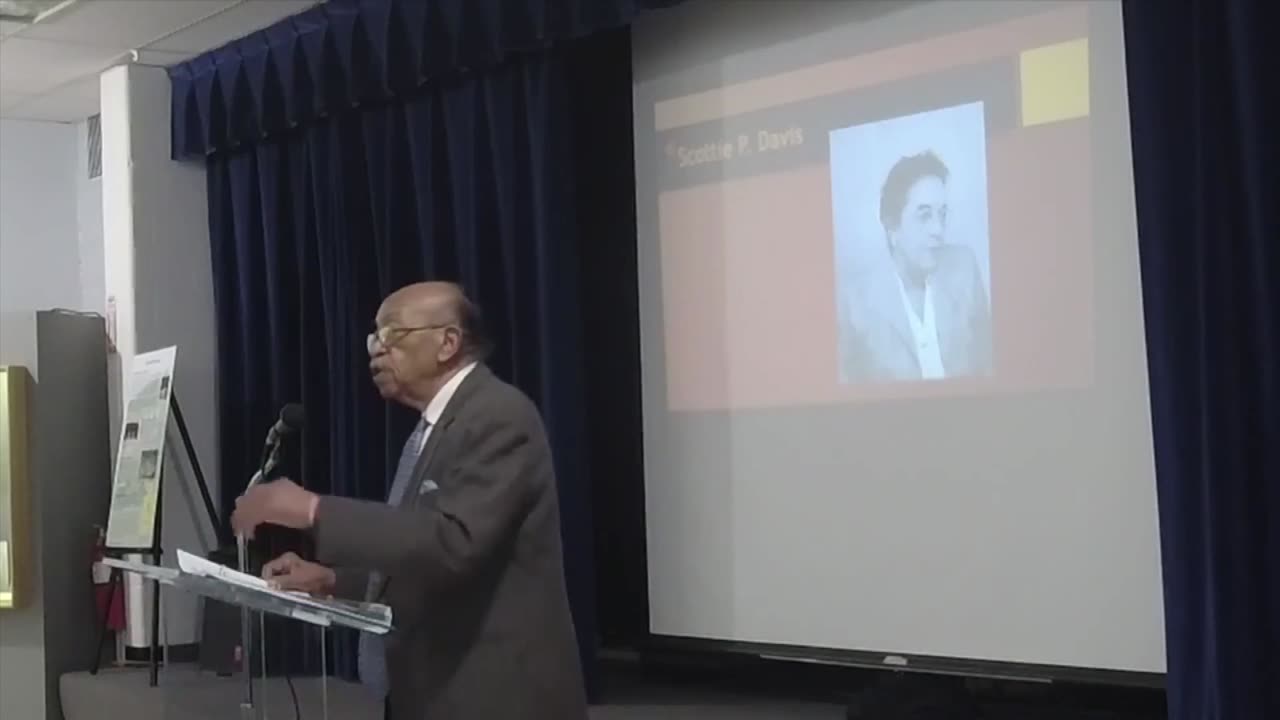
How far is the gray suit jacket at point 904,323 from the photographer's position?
2979mm

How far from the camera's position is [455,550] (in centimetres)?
201

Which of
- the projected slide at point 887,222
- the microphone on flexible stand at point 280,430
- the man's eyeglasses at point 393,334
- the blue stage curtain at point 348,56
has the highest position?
the blue stage curtain at point 348,56

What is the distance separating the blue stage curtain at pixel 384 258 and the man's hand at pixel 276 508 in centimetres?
166

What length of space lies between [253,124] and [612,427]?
170 centimetres

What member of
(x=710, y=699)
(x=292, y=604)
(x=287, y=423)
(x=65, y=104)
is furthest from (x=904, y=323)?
(x=65, y=104)

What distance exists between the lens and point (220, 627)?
15.1 ft

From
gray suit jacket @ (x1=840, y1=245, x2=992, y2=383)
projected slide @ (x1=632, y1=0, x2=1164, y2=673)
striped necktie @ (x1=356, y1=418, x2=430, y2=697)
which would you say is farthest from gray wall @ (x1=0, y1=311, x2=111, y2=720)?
gray suit jacket @ (x1=840, y1=245, x2=992, y2=383)

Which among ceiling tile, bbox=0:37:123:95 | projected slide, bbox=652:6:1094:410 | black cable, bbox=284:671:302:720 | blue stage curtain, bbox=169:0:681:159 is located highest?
ceiling tile, bbox=0:37:123:95

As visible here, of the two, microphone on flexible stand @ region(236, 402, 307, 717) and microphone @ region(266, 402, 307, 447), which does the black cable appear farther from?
microphone @ region(266, 402, 307, 447)

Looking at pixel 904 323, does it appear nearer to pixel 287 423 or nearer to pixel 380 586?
pixel 380 586

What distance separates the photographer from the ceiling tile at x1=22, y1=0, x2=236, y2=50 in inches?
172

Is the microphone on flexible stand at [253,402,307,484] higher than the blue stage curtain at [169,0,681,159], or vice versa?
the blue stage curtain at [169,0,681,159]

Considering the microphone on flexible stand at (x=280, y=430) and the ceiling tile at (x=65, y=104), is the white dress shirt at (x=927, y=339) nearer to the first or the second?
the microphone on flexible stand at (x=280, y=430)

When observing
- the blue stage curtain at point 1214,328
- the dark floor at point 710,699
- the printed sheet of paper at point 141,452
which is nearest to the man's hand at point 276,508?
the blue stage curtain at point 1214,328
